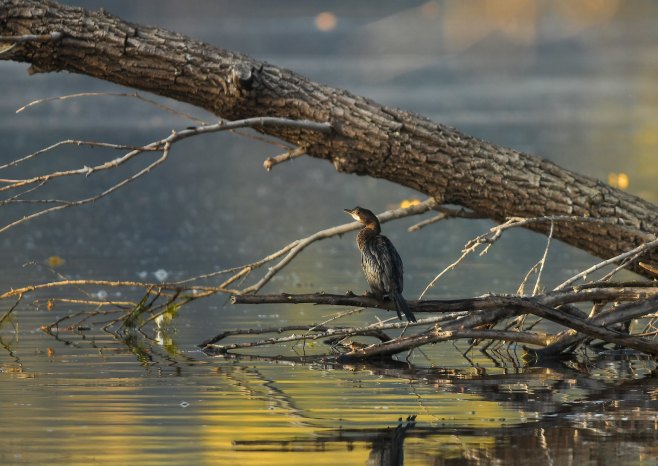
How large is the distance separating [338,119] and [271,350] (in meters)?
1.31

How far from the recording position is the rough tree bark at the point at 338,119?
27.4ft

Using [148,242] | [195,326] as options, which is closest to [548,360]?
[195,326]

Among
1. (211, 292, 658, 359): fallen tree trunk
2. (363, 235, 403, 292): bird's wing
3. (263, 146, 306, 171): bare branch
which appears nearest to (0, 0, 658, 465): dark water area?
(211, 292, 658, 359): fallen tree trunk

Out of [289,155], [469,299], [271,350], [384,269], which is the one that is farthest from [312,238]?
[469,299]

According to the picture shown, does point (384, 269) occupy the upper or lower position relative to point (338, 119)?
lower

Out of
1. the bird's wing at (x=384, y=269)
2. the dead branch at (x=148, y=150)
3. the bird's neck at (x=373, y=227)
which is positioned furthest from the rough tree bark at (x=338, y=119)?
the bird's wing at (x=384, y=269)

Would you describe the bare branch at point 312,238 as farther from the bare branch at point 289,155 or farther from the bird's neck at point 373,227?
the bare branch at point 289,155

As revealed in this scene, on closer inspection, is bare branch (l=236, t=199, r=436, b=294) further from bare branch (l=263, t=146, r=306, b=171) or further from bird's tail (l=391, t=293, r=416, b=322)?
bird's tail (l=391, t=293, r=416, b=322)

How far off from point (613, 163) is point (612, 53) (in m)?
49.6

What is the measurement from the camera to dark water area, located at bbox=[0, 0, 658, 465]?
5.88m

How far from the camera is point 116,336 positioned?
9203 millimetres

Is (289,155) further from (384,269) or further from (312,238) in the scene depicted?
(384,269)

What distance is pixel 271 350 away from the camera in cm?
865

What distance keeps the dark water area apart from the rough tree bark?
2.73 ft
